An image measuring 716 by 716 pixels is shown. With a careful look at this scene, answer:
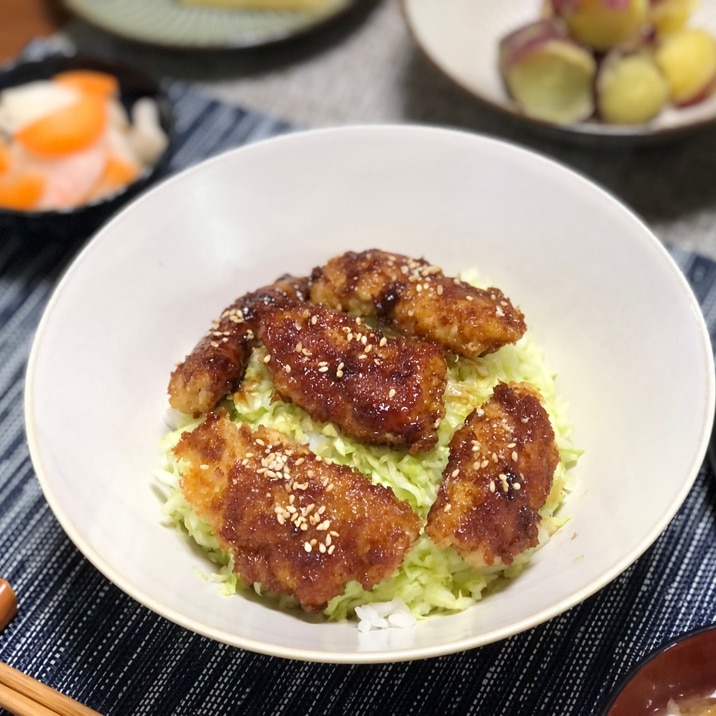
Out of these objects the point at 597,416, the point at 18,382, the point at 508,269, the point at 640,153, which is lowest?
the point at 640,153

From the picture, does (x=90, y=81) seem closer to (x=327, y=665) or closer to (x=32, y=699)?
(x=32, y=699)

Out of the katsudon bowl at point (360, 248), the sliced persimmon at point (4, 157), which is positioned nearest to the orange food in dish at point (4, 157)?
the sliced persimmon at point (4, 157)

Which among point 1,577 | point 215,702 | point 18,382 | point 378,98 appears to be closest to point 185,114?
point 378,98

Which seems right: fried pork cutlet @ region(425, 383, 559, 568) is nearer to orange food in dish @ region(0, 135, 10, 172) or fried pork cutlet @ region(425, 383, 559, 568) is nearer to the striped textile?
the striped textile

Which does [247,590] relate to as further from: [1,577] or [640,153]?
[640,153]

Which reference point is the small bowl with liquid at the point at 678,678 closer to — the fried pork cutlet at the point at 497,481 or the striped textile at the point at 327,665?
the striped textile at the point at 327,665
